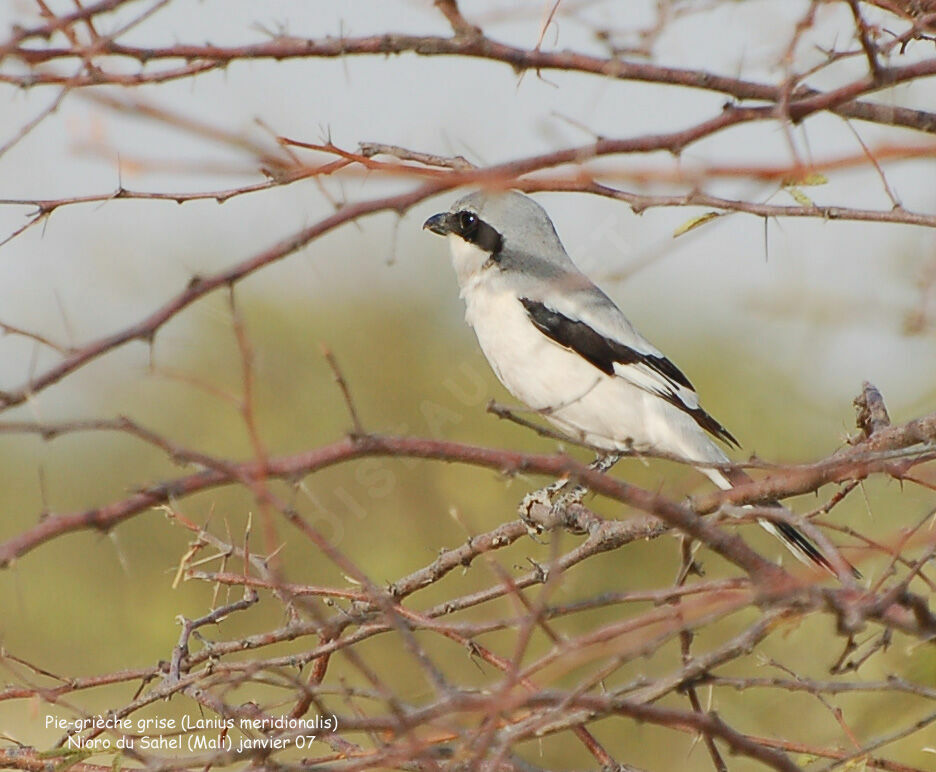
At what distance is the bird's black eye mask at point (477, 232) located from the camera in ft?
14.3

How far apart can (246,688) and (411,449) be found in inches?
163

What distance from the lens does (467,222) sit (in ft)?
14.5

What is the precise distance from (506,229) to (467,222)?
6.0 inches

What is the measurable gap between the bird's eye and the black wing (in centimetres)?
44

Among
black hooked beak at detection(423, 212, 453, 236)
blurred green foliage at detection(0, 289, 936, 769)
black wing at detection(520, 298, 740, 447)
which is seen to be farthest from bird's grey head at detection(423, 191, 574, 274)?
blurred green foliage at detection(0, 289, 936, 769)

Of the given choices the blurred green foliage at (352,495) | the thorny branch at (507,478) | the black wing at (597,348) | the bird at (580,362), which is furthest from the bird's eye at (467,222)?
the thorny branch at (507,478)

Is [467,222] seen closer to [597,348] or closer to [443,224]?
[443,224]

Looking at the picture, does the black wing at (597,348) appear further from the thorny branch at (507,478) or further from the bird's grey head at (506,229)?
the thorny branch at (507,478)

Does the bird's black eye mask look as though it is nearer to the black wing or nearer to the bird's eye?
Result: the bird's eye

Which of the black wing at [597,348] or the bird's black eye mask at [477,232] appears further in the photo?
the bird's black eye mask at [477,232]

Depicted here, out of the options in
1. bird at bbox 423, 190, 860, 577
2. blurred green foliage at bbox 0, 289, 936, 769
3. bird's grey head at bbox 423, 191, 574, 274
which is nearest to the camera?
bird at bbox 423, 190, 860, 577

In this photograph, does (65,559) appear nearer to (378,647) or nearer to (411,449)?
(378,647)

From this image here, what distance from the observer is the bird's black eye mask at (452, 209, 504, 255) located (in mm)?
4367

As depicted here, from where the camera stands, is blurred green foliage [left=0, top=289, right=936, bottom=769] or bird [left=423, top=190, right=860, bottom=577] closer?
bird [left=423, top=190, right=860, bottom=577]
